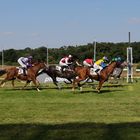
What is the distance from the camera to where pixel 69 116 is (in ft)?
55.4

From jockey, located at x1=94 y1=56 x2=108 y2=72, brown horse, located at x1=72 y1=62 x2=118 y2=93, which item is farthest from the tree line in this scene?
brown horse, located at x1=72 y1=62 x2=118 y2=93

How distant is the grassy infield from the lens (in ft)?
38.1

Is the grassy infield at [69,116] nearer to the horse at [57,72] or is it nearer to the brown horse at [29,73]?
Answer: the brown horse at [29,73]

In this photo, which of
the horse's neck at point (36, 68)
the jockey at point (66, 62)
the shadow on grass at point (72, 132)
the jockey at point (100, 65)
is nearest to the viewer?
the shadow on grass at point (72, 132)

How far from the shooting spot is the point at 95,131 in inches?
474

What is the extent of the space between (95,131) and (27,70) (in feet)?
66.9

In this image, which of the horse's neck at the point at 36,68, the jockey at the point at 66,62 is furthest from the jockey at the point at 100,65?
the horse's neck at the point at 36,68

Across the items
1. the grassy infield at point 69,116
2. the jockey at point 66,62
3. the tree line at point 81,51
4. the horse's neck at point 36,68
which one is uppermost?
the tree line at point 81,51

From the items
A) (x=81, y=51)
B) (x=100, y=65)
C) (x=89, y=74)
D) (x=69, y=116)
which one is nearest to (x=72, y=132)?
(x=69, y=116)

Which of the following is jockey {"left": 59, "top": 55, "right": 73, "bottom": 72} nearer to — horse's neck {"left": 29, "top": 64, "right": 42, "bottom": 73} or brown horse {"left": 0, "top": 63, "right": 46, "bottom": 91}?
brown horse {"left": 0, "top": 63, "right": 46, "bottom": 91}

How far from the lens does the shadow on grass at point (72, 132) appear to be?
11195 mm

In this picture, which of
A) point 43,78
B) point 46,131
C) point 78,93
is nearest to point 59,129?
point 46,131

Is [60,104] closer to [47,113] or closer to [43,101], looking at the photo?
[43,101]

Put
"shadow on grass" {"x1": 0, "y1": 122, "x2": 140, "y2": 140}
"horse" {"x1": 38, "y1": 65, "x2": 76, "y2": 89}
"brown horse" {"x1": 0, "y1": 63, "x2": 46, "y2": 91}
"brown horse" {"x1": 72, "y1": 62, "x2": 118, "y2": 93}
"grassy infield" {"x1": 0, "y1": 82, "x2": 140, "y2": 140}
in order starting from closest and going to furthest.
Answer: "shadow on grass" {"x1": 0, "y1": 122, "x2": 140, "y2": 140} < "grassy infield" {"x1": 0, "y1": 82, "x2": 140, "y2": 140} < "brown horse" {"x1": 72, "y1": 62, "x2": 118, "y2": 93} < "brown horse" {"x1": 0, "y1": 63, "x2": 46, "y2": 91} < "horse" {"x1": 38, "y1": 65, "x2": 76, "y2": 89}
